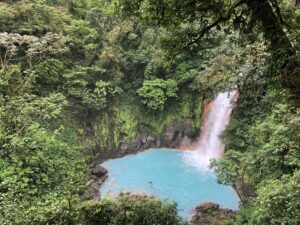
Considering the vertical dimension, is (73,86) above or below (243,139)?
above

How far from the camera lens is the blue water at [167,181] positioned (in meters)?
11.2

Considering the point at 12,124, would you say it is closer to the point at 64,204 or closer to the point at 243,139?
the point at 64,204

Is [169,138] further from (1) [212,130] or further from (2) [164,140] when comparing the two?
(1) [212,130]

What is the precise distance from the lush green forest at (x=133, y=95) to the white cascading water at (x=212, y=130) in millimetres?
542

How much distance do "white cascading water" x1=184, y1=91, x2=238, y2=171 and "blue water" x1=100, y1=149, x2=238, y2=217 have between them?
25.7 inches

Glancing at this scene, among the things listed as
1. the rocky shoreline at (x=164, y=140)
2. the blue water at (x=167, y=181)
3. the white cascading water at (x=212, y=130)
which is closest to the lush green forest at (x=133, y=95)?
the rocky shoreline at (x=164, y=140)

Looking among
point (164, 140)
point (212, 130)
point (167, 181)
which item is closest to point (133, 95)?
point (164, 140)

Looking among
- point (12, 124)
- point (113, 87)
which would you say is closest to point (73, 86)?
point (113, 87)

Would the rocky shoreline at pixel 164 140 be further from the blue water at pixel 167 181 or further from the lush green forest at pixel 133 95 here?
the blue water at pixel 167 181

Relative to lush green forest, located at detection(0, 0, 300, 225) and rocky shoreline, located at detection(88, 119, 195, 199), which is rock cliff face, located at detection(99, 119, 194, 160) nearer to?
rocky shoreline, located at detection(88, 119, 195, 199)

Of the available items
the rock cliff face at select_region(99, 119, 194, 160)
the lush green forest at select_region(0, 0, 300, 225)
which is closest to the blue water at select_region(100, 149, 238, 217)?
the rock cliff face at select_region(99, 119, 194, 160)

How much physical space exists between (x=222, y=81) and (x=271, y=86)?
6917 millimetres

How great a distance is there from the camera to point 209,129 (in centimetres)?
1455

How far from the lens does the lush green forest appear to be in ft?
14.7
